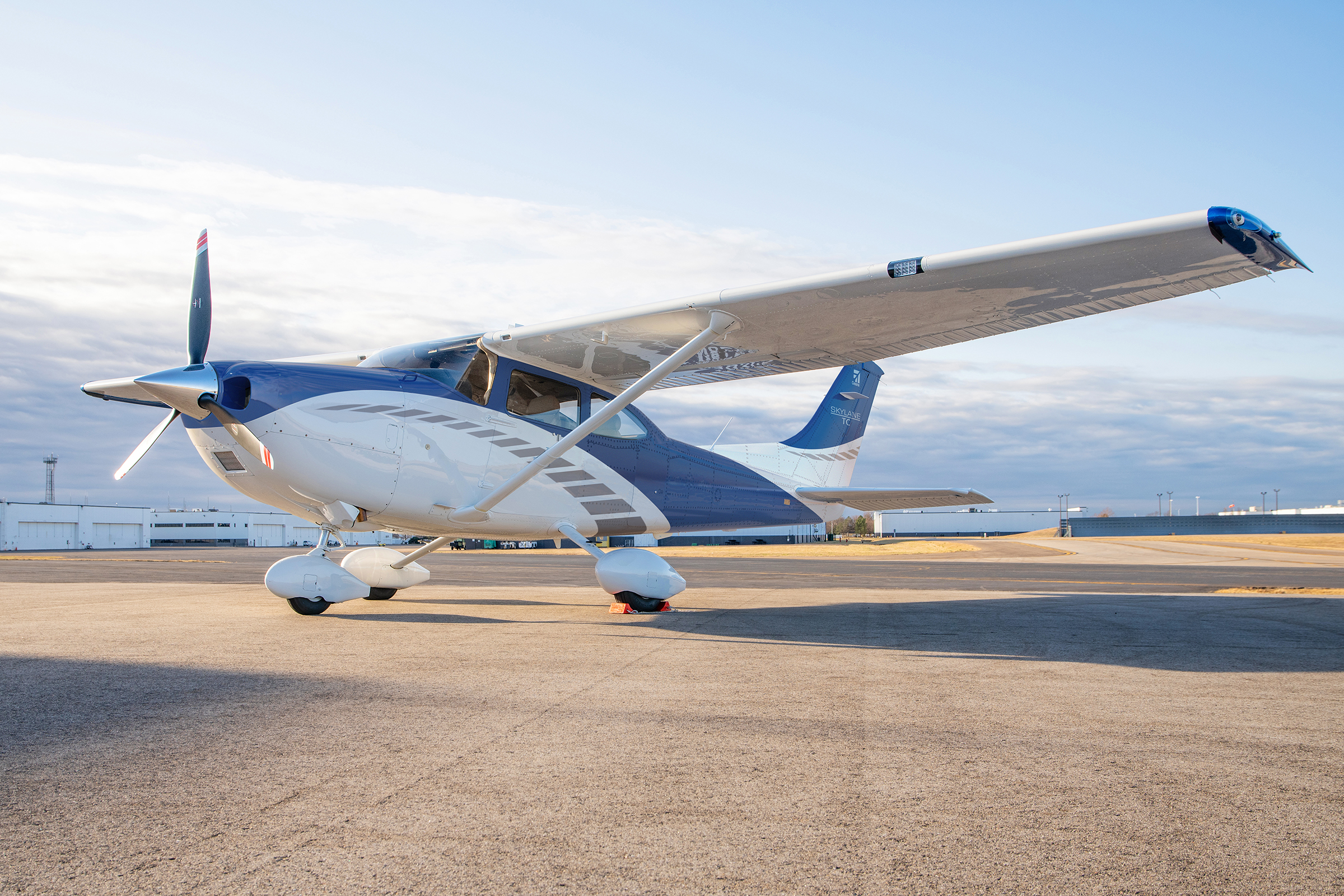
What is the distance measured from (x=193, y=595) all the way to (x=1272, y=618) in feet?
45.4

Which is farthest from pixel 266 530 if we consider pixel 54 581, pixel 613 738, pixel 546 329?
pixel 613 738

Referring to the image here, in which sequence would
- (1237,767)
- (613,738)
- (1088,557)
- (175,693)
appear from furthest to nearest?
(1088,557), (175,693), (613,738), (1237,767)

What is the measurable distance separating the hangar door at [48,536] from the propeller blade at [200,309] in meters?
67.3

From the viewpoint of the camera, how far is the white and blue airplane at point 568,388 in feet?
23.7

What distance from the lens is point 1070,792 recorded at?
9.48 feet

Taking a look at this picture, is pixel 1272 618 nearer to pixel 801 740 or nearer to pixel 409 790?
pixel 801 740

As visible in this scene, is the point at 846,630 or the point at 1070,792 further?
the point at 846,630

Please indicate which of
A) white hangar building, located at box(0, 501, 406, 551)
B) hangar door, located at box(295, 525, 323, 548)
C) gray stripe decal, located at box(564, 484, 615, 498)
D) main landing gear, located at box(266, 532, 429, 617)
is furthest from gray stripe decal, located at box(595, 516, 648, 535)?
hangar door, located at box(295, 525, 323, 548)

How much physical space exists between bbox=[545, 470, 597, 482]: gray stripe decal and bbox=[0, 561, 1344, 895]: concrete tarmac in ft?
8.52

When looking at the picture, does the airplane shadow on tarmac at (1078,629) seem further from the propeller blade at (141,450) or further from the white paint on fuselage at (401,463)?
the propeller blade at (141,450)

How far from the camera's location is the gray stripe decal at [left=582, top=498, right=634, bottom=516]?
33.0 feet

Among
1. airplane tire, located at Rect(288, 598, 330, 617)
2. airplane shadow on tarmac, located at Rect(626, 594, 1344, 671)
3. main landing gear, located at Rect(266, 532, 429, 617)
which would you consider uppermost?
main landing gear, located at Rect(266, 532, 429, 617)

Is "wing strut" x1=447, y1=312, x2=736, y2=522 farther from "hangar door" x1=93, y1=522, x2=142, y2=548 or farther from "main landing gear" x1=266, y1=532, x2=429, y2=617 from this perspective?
"hangar door" x1=93, y1=522, x2=142, y2=548

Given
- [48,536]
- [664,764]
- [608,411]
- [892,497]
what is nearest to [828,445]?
[892,497]
